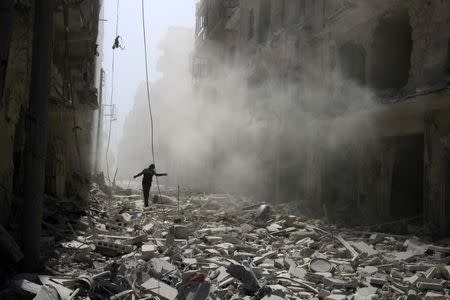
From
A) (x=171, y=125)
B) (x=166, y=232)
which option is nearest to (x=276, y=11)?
(x=166, y=232)

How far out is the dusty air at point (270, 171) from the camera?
242 inches

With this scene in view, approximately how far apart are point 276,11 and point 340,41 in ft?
22.5

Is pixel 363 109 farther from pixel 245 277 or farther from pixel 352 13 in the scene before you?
pixel 245 277

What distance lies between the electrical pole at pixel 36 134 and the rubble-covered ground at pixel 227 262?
Answer: 1.90ft

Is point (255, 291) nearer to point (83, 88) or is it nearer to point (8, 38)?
point (8, 38)

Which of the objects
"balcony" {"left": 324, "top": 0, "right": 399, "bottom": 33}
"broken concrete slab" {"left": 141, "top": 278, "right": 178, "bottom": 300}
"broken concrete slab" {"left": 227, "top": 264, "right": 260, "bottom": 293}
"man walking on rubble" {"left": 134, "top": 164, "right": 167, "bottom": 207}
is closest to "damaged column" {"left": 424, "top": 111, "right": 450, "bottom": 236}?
"balcony" {"left": 324, "top": 0, "right": 399, "bottom": 33}

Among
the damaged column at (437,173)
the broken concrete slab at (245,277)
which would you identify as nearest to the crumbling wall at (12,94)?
the broken concrete slab at (245,277)

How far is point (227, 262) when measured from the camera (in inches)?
298

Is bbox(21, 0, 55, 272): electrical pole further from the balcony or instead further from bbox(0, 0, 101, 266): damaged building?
the balcony

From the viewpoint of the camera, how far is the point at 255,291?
6.15 meters

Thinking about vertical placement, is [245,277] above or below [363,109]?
below

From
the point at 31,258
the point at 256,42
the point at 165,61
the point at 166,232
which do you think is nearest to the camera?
the point at 31,258

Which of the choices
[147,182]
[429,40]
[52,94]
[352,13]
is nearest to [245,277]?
[52,94]

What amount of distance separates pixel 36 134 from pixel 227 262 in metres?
3.66
